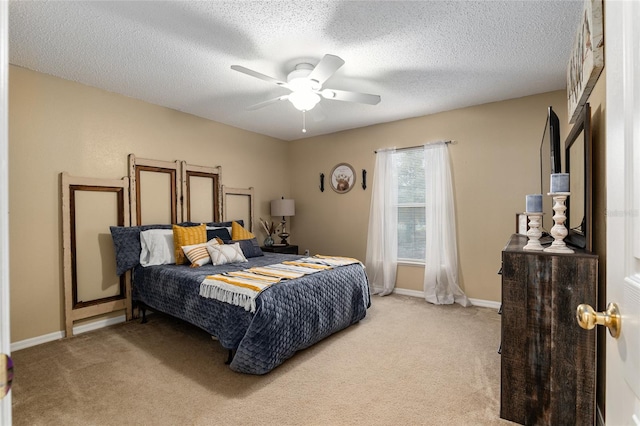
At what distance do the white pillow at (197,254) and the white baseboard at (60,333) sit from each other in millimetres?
1070

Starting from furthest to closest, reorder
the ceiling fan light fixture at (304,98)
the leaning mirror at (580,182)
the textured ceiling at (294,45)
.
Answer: the ceiling fan light fixture at (304,98) → the textured ceiling at (294,45) → the leaning mirror at (580,182)

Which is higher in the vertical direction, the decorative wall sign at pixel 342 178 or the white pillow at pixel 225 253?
the decorative wall sign at pixel 342 178

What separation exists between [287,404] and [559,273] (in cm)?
174

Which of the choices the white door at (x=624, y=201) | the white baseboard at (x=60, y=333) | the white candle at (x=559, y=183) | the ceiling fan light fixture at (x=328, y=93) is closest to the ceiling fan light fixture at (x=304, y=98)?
the ceiling fan light fixture at (x=328, y=93)

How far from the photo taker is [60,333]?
3.08m

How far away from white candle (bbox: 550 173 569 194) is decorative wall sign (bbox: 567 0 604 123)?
566 millimetres

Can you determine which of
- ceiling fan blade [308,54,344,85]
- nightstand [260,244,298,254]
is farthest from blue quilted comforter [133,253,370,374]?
ceiling fan blade [308,54,344,85]

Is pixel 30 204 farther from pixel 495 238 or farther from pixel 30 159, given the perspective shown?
pixel 495 238

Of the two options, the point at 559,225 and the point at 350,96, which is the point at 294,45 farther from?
the point at 559,225

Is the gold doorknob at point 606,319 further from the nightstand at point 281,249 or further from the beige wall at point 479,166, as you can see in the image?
the nightstand at point 281,249

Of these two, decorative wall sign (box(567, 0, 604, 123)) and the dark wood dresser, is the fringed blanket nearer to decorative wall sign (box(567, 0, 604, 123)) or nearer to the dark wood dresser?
the dark wood dresser

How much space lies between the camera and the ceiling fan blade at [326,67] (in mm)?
2207

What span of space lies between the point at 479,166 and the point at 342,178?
2022 mm

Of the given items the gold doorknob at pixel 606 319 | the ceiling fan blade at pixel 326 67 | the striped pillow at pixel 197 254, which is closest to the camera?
the gold doorknob at pixel 606 319
